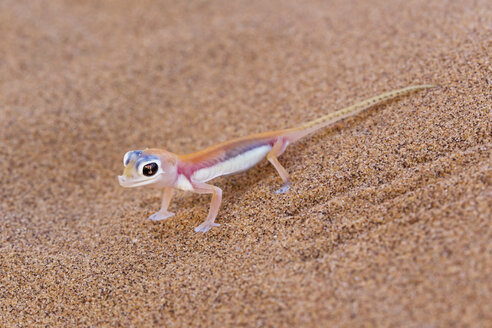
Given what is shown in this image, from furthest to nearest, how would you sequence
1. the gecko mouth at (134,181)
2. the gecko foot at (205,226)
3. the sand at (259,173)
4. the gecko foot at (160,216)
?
1. the gecko foot at (160,216)
2. the gecko foot at (205,226)
3. the gecko mouth at (134,181)
4. the sand at (259,173)

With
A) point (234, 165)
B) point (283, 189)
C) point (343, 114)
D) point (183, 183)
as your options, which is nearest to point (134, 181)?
point (183, 183)

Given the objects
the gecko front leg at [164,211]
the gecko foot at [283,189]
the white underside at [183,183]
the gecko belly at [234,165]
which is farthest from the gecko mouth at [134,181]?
the gecko foot at [283,189]

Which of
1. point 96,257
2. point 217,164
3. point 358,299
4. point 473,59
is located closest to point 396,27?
point 473,59

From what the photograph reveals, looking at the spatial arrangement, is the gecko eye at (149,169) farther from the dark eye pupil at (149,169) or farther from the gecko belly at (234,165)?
the gecko belly at (234,165)

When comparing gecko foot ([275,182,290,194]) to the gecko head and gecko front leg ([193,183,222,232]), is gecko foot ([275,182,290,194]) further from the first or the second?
the gecko head

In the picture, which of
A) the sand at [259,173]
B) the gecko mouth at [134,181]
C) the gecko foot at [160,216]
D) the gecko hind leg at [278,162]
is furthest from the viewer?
the gecko foot at [160,216]

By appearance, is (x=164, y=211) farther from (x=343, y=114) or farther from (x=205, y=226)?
(x=343, y=114)

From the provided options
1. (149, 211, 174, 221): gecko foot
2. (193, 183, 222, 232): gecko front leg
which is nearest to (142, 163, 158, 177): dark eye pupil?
(193, 183, 222, 232): gecko front leg
